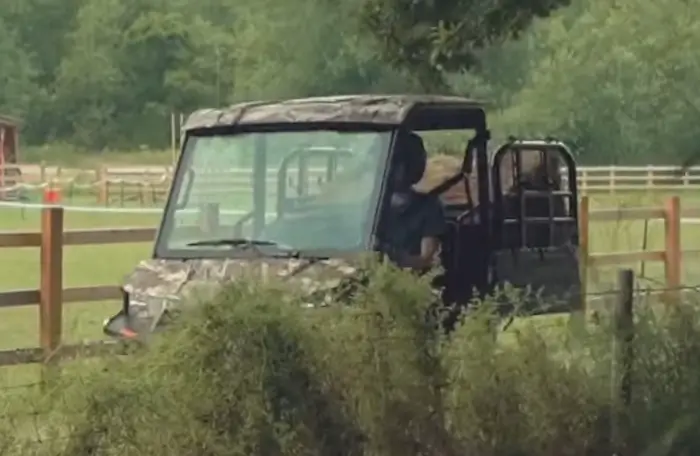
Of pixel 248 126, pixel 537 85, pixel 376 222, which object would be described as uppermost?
pixel 537 85

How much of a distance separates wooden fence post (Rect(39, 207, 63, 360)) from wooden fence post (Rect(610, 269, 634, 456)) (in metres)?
5.27

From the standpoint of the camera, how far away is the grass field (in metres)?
12.9

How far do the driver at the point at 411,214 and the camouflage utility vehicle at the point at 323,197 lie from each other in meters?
0.01

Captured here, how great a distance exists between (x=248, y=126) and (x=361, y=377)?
3971mm

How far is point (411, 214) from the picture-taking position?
953cm

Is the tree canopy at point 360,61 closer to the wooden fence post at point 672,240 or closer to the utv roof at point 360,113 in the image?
the utv roof at point 360,113

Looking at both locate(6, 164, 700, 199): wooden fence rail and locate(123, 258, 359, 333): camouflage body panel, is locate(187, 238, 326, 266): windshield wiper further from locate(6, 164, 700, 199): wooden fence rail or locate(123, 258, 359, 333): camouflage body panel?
locate(6, 164, 700, 199): wooden fence rail

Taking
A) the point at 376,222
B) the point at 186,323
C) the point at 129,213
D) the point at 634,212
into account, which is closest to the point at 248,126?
the point at 376,222

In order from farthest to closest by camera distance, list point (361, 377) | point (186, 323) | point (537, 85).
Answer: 1. point (537, 85)
2. point (361, 377)
3. point (186, 323)

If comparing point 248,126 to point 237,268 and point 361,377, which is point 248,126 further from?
point 361,377

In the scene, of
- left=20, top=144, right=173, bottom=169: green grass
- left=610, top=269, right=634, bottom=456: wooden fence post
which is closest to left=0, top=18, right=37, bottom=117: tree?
left=20, top=144, right=173, bottom=169: green grass

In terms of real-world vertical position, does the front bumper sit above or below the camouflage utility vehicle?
below

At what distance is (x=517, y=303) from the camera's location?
22.5 ft

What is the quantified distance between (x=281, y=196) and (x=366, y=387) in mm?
3729
